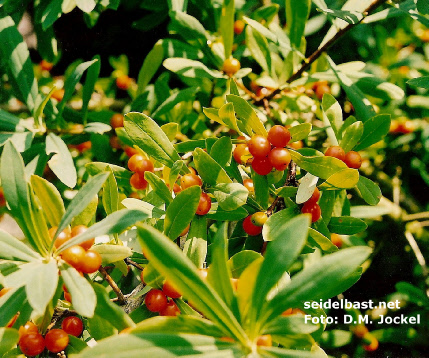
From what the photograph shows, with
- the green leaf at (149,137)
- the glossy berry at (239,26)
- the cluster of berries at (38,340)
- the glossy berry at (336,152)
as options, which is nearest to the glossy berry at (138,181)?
the green leaf at (149,137)

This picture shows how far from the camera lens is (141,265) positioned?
124 centimetres

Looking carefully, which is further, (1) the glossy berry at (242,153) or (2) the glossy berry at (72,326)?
(1) the glossy berry at (242,153)

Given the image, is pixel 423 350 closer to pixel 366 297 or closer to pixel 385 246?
pixel 366 297

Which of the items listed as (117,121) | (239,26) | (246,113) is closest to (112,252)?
(246,113)

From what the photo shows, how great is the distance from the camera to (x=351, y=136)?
1.20 meters

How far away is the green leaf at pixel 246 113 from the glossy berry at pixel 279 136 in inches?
1.7

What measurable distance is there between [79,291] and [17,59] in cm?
115

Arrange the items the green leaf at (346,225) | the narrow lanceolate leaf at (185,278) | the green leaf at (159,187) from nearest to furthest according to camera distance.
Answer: the narrow lanceolate leaf at (185,278), the green leaf at (159,187), the green leaf at (346,225)

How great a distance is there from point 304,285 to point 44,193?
2.27 feet

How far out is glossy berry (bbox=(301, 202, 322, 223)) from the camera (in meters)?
1.12

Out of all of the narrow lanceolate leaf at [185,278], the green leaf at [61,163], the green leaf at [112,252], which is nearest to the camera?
the narrow lanceolate leaf at [185,278]

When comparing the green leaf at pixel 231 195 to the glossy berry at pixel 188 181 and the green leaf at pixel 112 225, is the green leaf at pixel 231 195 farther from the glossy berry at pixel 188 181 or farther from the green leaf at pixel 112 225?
the green leaf at pixel 112 225

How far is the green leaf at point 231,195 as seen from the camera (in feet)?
3.44

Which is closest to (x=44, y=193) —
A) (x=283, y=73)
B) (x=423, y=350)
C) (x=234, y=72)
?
(x=234, y=72)
